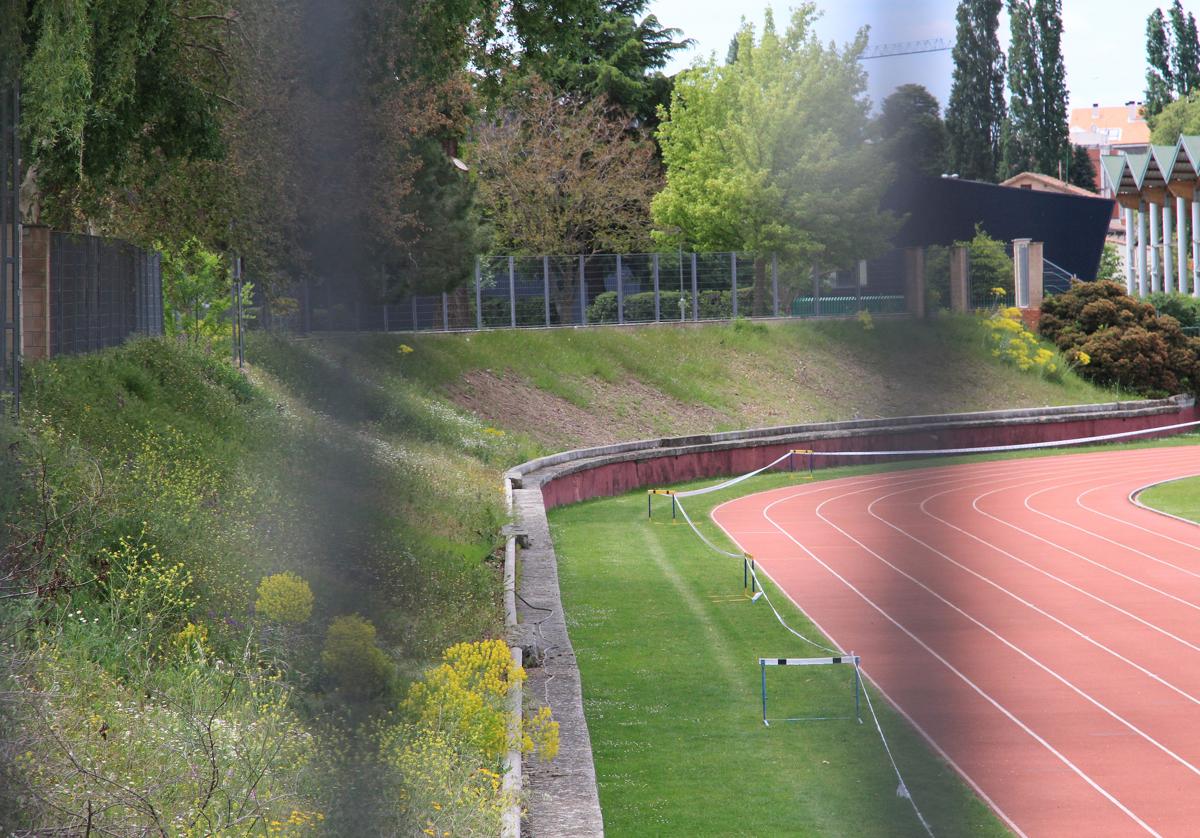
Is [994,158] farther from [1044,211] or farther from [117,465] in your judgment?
[117,465]

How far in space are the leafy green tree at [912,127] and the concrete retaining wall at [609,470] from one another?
0.81 ft

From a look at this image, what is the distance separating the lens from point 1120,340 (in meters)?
40.4

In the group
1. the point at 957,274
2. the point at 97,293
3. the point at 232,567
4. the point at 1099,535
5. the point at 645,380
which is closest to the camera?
the point at 957,274

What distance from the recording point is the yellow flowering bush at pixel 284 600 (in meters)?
7.73

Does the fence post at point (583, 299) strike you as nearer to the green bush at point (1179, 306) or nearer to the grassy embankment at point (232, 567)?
the grassy embankment at point (232, 567)

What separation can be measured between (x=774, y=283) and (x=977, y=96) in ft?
130

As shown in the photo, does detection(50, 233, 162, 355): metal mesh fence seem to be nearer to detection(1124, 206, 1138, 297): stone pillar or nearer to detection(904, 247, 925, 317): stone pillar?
detection(904, 247, 925, 317): stone pillar

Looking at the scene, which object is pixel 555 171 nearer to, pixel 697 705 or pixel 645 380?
pixel 645 380

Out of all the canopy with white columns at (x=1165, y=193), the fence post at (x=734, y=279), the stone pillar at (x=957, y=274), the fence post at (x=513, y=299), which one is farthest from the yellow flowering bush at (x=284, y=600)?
the canopy with white columns at (x=1165, y=193)

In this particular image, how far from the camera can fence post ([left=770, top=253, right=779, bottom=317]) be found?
1567 inches

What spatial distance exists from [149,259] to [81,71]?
36.0ft

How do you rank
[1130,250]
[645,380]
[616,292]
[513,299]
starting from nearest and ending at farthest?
[645,380], [513,299], [616,292], [1130,250]

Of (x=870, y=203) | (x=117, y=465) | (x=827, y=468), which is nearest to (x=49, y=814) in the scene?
(x=870, y=203)

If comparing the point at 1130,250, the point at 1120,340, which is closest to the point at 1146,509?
the point at 1120,340
